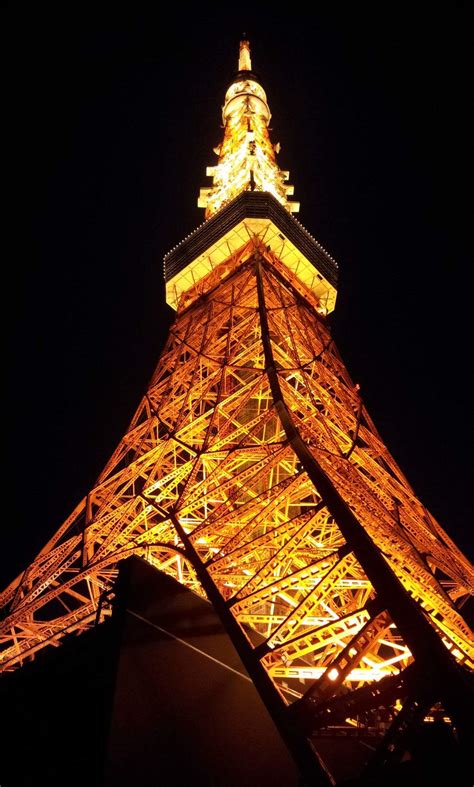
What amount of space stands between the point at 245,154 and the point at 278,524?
17263 millimetres

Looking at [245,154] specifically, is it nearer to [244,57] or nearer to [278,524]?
[244,57]

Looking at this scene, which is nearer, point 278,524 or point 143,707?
point 143,707

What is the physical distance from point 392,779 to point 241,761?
3.03 m

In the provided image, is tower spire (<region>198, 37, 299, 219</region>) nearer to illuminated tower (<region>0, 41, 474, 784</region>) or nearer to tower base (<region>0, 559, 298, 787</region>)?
illuminated tower (<region>0, 41, 474, 784</region>)

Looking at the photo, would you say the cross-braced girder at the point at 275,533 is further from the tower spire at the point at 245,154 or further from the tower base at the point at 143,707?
the tower spire at the point at 245,154

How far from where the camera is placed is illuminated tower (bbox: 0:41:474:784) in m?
6.32

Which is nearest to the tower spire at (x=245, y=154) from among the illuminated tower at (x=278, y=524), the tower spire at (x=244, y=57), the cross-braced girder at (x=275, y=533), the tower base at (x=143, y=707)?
the illuminated tower at (x=278, y=524)

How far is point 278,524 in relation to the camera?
41.9 ft

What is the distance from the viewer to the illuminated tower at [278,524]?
6.32 metres

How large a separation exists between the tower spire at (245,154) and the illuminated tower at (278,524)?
0.15 m

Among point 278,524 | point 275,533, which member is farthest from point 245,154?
point 275,533

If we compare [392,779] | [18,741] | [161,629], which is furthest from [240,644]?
[18,741]

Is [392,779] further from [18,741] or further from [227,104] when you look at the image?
[227,104]

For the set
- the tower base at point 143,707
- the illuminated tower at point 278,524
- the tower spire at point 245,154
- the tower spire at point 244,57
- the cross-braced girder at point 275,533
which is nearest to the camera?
the illuminated tower at point 278,524
